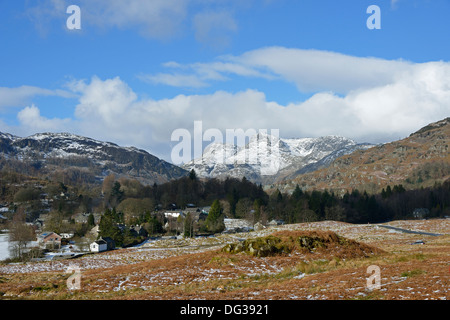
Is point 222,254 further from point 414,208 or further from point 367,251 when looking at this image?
point 414,208

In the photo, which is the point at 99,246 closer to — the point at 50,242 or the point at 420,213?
the point at 50,242

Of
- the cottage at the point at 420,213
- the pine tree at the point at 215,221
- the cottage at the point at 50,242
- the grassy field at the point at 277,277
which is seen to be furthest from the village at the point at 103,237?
the cottage at the point at 420,213

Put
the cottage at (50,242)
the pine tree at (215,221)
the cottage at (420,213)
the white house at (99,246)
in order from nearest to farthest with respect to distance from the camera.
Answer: the white house at (99,246)
the cottage at (50,242)
the pine tree at (215,221)
the cottage at (420,213)

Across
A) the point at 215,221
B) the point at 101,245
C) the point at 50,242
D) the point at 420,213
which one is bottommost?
the point at 420,213

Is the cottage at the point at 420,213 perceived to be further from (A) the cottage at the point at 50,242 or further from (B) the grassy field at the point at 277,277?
(A) the cottage at the point at 50,242

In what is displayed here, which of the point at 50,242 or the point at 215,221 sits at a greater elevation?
the point at 215,221

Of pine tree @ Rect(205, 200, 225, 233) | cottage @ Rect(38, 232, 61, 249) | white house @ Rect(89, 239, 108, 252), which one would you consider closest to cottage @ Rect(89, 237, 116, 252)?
white house @ Rect(89, 239, 108, 252)

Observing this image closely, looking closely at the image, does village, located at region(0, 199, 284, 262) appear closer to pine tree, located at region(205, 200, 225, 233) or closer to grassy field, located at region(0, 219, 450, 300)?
pine tree, located at region(205, 200, 225, 233)

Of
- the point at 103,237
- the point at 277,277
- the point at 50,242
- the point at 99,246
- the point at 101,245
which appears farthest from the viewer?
the point at 50,242

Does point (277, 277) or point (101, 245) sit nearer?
point (277, 277)

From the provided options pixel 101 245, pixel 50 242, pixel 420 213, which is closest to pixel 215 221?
pixel 101 245

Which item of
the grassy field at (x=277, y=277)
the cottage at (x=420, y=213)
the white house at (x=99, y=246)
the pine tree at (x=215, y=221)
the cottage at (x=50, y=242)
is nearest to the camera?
the grassy field at (x=277, y=277)

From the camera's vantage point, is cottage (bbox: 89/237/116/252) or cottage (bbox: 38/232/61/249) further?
cottage (bbox: 38/232/61/249)
